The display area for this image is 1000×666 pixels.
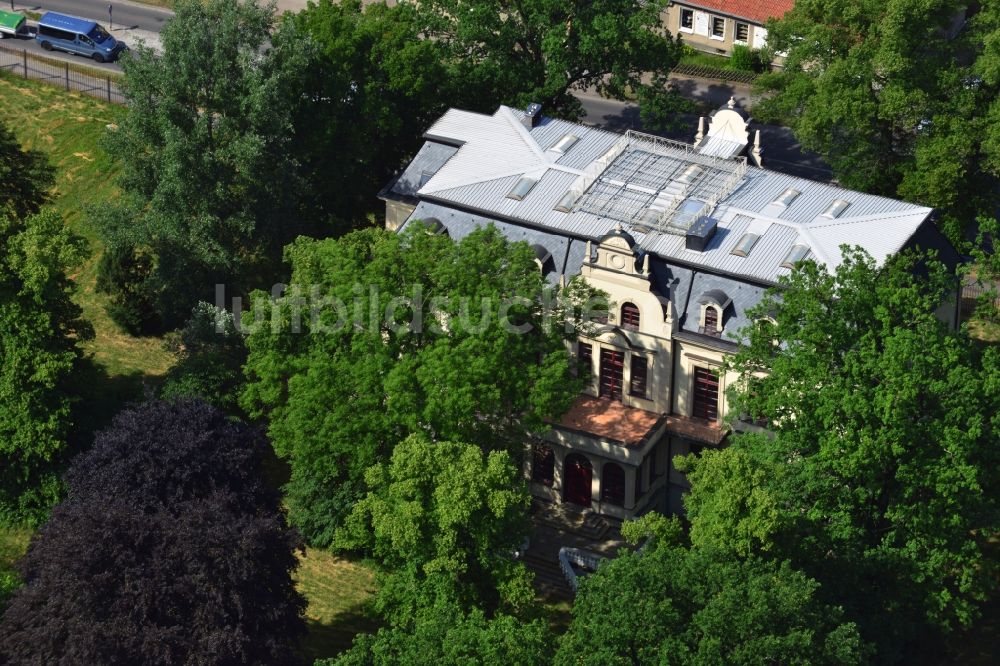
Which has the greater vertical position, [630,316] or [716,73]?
[716,73]

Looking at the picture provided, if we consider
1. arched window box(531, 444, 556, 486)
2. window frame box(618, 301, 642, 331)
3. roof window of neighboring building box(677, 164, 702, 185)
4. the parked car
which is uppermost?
the parked car

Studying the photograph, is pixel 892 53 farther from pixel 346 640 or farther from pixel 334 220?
pixel 346 640

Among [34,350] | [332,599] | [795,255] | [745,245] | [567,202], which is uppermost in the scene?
[567,202]

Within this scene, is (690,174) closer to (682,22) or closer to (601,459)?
(601,459)

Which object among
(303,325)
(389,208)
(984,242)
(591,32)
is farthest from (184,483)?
(984,242)

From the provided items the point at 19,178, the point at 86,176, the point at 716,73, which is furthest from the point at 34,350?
the point at 716,73

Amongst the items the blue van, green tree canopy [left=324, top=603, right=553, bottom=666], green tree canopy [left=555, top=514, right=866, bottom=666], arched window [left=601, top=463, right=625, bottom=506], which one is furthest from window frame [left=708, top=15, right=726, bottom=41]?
green tree canopy [left=324, top=603, right=553, bottom=666]

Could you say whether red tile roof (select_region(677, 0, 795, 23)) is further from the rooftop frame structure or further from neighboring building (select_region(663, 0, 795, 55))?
the rooftop frame structure
